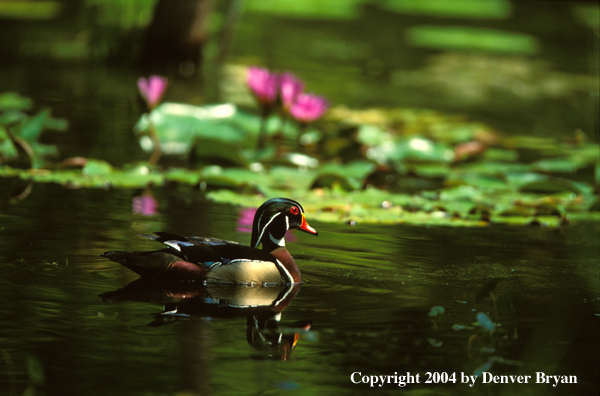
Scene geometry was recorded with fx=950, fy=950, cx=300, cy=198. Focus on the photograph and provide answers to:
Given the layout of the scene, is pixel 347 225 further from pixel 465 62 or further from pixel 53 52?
pixel 465 62

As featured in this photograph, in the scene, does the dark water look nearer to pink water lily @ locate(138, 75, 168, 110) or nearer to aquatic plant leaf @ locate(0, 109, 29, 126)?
pink water lily @ locate(138, 75, 168, 110)

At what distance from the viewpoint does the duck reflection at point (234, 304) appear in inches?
156

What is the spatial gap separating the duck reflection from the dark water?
17 millimetres

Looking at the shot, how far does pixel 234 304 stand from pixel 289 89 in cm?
379

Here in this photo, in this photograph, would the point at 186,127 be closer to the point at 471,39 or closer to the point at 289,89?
the point at 289,89

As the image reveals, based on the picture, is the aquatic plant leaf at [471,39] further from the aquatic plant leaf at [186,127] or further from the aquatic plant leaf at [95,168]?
the aquatic plant leaf at [95,168]

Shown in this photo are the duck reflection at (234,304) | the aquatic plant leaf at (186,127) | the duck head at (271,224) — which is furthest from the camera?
the aquatic plant leaf at (186,127)

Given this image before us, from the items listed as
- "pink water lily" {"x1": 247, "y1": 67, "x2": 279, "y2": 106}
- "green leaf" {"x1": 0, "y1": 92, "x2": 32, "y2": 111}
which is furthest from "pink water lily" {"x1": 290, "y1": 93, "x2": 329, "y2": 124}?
"green leaf" {"x1": 0, "y1": 92, "x2": 32, "y2": 111}

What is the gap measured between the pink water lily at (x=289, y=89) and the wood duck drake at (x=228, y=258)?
3145 mm

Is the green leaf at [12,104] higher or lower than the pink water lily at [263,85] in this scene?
higher

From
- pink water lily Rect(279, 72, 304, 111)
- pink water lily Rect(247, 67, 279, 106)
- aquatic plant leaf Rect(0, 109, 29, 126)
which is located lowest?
aquatic plant leaf Rect(0, 109, 29, 126)

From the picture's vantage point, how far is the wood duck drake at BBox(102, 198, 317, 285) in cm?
456

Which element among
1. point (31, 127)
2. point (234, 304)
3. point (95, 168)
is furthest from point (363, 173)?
point (234, 304)

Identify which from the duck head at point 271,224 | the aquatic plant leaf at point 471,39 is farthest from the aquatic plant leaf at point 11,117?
the aquatic plant leaf at point 471,39
